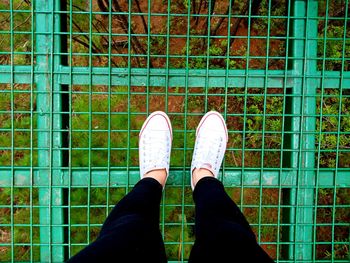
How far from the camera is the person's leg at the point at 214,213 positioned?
125 centimetres

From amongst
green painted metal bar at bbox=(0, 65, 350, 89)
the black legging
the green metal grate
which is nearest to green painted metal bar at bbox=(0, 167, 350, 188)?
the green metal grate

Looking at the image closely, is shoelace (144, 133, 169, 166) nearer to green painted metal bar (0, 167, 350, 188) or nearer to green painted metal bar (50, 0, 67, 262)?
green painted metal bar (0, 167, 350, 188)

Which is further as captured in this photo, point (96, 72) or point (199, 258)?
point (96, 72)

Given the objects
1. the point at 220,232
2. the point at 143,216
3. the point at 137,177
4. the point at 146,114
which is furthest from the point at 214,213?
the point at 146,114

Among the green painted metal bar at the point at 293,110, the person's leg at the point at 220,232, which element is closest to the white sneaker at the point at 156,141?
the person's leg at the point at 220,232

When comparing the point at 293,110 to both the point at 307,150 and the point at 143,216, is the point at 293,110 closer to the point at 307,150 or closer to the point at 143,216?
the point at 307,150

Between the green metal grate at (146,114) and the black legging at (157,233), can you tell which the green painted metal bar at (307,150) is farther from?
the black legging at (157,233)

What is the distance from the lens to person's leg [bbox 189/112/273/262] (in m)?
1.25

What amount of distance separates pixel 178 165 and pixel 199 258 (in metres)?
0.74

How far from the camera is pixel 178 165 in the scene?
198 cm

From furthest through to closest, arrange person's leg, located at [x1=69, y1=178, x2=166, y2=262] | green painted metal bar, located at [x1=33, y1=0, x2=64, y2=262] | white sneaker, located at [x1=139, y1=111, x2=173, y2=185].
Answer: white sneaker, located at [x1=139, y1=111, x2=173, y2=185] → green painted metal bar, located at [x1=33, y1=0, x2=64, y2=262] → person's leg, located at [x1=69, y1=178, x2=166, y2=262]

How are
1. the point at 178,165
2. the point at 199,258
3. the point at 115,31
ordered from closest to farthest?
the point at 199,258 < the point at 178,165 < the point at 115,31

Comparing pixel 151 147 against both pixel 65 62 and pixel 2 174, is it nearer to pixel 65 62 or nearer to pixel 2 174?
pixel 65 62

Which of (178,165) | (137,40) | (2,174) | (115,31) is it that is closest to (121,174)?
(178,165)
